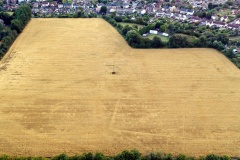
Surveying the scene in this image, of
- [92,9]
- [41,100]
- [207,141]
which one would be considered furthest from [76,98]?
[92,9]

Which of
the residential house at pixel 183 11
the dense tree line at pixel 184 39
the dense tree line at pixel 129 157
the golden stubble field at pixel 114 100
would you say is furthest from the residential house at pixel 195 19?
the dense tree line at pixel 129 157

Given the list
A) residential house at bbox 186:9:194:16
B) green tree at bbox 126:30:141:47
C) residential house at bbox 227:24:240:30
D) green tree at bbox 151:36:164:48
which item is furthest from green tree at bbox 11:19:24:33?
residential house at bbox 227:24:240:30

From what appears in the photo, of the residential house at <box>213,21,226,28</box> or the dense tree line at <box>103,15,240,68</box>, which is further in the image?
the residential house at <box>213,21,226,28</box>

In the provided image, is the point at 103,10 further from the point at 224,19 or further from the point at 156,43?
the point at 224,19

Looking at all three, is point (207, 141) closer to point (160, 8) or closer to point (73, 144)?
point (73, 144)

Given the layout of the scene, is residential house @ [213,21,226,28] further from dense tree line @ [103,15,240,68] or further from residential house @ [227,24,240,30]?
dense tree line @ [103,15,240,68]

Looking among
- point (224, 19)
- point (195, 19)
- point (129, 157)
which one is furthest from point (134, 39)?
point (129, 157)
